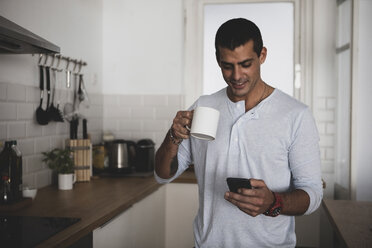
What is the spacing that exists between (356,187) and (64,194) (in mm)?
1878

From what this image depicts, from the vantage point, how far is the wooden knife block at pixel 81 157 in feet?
8.80

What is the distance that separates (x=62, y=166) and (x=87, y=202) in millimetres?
485

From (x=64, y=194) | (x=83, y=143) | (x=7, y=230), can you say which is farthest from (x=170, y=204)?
(x=7, y=230)

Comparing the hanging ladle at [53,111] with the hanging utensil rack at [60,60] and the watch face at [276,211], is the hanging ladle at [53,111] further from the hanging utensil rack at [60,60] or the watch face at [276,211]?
the watch face at [276,211]

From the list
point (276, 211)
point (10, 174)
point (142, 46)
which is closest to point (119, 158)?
point (142, 46)

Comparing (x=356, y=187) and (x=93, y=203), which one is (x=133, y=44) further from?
(x=356, y=187)

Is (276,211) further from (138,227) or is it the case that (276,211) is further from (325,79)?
(325,79)

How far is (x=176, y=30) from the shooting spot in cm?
363

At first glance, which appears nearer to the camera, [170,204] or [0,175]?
[0,175]

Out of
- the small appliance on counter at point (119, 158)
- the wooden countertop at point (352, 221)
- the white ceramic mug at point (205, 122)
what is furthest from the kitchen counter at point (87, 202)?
the wooden countertop at point (352, 221)

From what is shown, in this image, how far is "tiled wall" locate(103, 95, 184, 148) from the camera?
143 inches

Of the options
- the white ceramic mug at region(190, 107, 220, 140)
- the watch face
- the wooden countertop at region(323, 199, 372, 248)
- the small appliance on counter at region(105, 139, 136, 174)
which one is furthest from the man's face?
the small appliance on counter at region(105, 139, 136, 174)

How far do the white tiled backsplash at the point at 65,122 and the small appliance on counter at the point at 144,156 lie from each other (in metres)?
0.33

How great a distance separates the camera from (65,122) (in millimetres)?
2852
